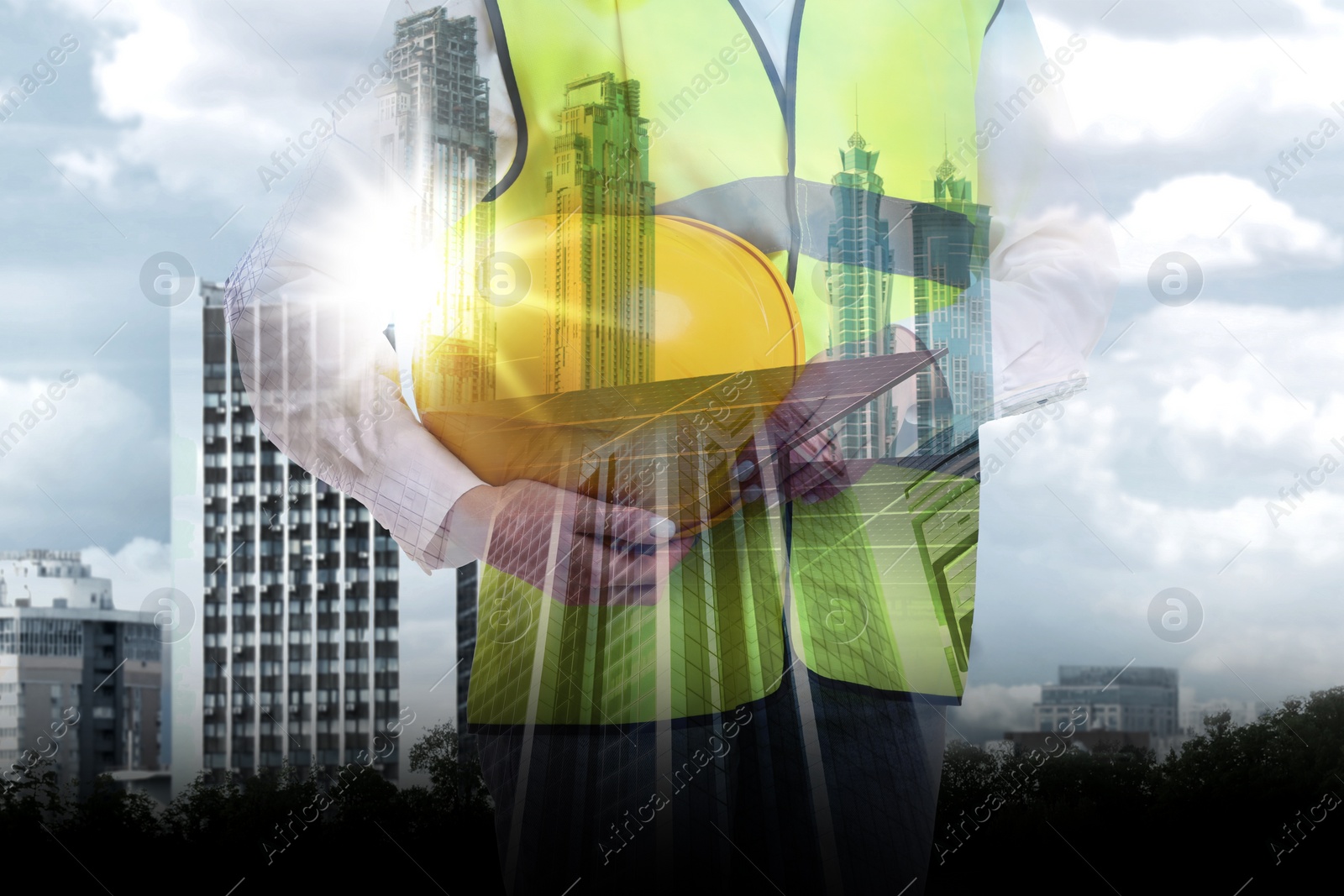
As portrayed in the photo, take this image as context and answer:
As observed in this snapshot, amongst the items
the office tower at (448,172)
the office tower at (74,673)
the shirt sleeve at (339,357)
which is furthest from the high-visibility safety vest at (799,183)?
the office tower at (74,673)

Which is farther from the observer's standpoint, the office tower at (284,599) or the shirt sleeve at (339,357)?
the office tower at (284,599)

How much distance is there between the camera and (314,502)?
3.75 m

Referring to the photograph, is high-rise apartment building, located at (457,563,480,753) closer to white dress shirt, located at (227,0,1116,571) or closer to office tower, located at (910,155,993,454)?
white dress shirt, located at (227,0,1116,571)

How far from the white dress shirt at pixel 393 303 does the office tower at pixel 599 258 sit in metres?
0.26

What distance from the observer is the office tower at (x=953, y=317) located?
126 inches

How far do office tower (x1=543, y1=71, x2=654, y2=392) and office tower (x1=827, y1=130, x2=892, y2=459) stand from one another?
1.93ft

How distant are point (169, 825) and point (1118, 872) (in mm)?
4594

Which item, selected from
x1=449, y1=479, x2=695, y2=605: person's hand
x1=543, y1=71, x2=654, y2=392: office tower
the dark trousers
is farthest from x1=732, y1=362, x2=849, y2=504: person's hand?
the dark trousers

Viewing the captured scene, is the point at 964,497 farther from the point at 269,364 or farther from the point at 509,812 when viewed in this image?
the point at 269,364

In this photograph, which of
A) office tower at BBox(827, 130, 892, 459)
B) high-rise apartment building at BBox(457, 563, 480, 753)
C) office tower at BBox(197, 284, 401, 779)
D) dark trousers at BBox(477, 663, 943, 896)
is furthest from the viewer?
office tower at BBox(197, 284, 401, 779)

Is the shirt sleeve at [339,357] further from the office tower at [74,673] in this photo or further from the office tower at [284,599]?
the office tower at [74,673]

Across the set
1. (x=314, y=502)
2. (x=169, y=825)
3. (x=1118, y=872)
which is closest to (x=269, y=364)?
(x=314, y=502)

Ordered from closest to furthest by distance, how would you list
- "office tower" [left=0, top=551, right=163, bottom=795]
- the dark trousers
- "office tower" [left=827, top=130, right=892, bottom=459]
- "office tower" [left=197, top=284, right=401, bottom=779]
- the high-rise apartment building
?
1. the dark trousers
2. "office tower" [left=827, top=130, right=892, bottom=459]
3. the high-rise apartment building
4. "office tower" [left=197, top=284, right=401, bottom=779]
5. "office tower" [left=0, top=551, right=163, bottom=795]

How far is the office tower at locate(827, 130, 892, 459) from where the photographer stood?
316 centimetres
